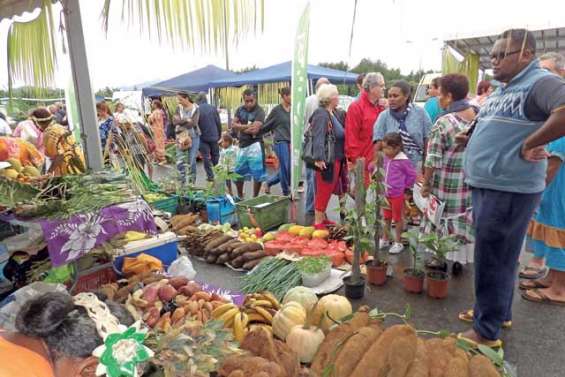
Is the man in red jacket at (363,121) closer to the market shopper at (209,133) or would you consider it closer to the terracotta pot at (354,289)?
the terracotta pot at (354,289)

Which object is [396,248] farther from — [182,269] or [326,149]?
[182,269]

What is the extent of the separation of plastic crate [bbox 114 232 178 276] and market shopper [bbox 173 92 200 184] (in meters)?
3.68

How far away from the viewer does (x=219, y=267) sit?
4.58 meters

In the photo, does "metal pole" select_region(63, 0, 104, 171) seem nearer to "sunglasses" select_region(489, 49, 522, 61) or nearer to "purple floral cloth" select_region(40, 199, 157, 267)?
"purple floral cloth" select_region(40, 199, 157, 267)

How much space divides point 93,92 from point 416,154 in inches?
135

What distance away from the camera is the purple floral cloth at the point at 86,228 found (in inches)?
91.5

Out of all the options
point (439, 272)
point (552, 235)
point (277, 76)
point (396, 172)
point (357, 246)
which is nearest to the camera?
point (552, 235)

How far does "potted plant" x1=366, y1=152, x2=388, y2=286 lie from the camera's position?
12.2ft

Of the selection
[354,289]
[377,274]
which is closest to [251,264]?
[354,289]

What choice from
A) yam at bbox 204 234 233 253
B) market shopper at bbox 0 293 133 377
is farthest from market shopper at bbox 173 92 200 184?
market shopper at bbox 0 293 133 377

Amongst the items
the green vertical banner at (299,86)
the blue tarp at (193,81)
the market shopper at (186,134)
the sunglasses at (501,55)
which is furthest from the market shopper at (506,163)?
the blue tarp at (193,81)

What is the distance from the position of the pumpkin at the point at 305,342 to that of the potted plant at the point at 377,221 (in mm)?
1509

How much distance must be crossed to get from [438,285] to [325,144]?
223 centimetres

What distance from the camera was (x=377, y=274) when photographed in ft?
12.8
